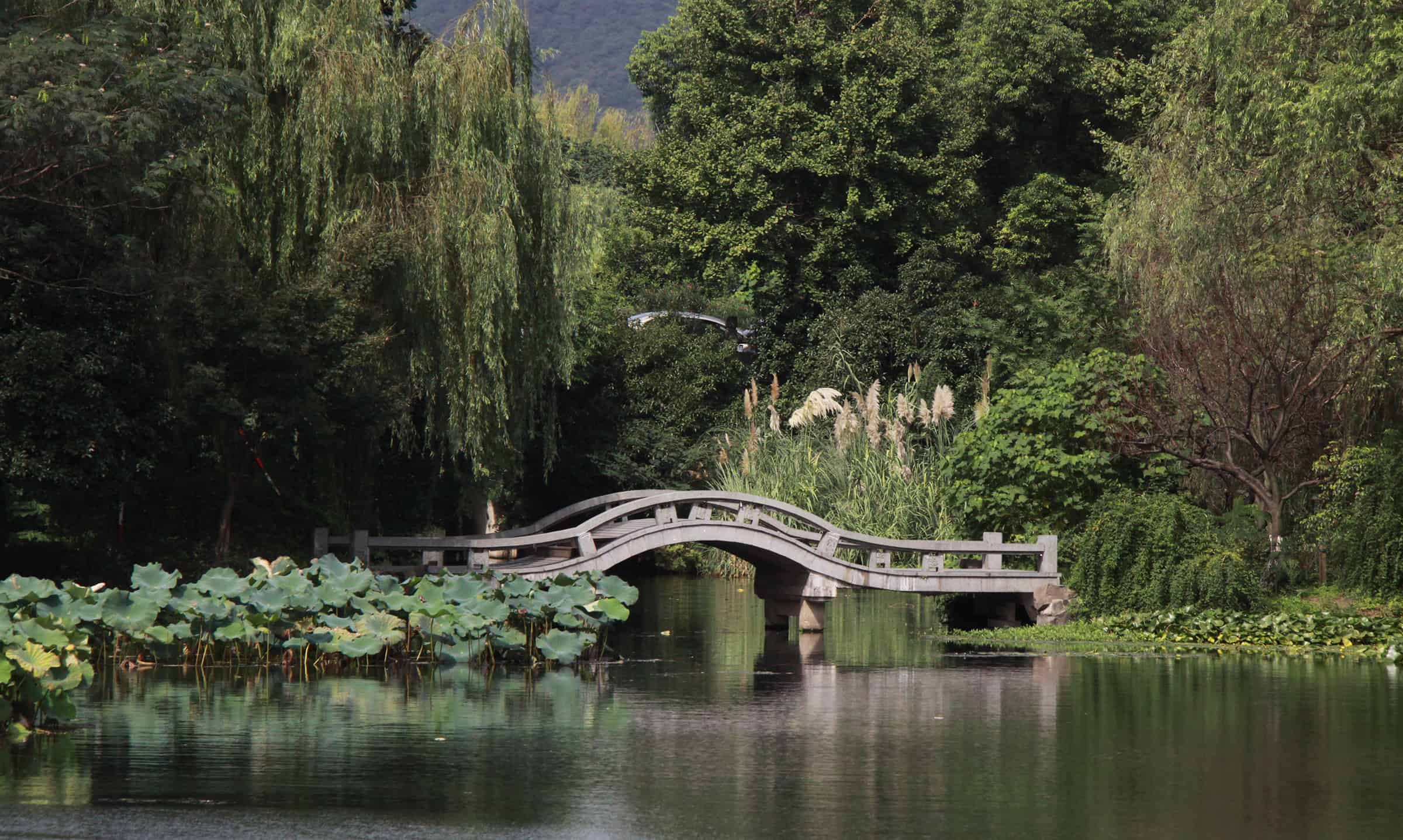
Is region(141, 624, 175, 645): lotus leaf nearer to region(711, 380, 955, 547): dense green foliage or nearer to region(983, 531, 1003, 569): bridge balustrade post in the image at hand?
region(983, 531, 1003, 569): bridge balustrade post

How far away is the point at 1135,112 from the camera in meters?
41.2

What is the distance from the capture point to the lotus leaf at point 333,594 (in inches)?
696

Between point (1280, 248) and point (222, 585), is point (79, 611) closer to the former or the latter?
point (222, 585)

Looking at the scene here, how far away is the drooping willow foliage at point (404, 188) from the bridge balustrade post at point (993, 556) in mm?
7219

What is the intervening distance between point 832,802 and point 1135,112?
33.5 m

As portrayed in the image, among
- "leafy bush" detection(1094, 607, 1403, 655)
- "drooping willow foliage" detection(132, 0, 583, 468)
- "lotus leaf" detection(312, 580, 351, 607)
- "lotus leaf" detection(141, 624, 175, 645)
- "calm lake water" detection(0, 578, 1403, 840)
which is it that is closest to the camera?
"calm lake water" detection(0, 578, 1403, 840)

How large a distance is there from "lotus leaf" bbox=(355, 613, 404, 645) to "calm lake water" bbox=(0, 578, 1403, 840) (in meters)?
0.54

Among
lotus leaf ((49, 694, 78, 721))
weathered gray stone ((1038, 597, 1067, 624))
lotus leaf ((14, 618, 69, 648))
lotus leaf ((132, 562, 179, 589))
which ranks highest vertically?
lotus leaf ((132, 562, 179, 589))

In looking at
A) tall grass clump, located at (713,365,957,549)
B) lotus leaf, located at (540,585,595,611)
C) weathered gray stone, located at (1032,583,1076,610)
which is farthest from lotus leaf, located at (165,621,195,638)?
tall grass clump, located at (713,365,957,549)

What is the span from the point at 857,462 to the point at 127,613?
58.8 feet

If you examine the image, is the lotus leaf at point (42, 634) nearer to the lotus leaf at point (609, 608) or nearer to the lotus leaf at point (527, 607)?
the lotus leaf at point (527, 607)

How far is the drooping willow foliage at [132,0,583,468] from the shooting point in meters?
23.3

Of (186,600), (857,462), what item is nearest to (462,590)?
(186,600)

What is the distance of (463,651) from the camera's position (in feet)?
59.8
